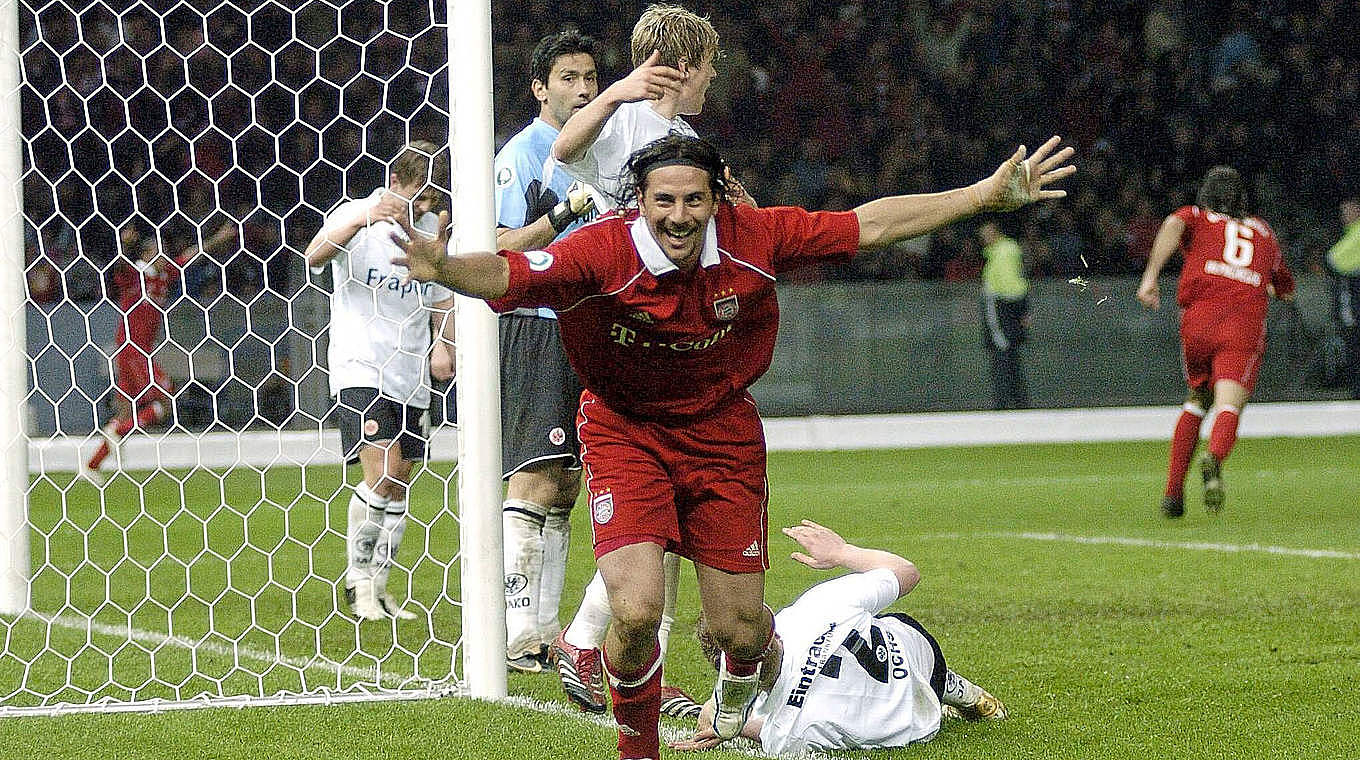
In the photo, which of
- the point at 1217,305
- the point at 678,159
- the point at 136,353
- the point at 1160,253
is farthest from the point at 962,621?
the point at 136,353

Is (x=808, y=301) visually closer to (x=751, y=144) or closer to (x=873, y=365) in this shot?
(x=873, y=365)

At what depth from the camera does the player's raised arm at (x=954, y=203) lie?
3.64 meters

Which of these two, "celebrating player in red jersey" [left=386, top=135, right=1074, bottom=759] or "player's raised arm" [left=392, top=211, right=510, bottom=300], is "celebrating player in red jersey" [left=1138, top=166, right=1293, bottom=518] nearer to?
"celebrating player in red jersey" [left=386, top=135, right=1074, bottom=759]

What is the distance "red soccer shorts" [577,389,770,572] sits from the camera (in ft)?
11.9

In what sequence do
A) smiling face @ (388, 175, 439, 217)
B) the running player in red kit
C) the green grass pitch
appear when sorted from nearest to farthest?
the green grass pitch
smiling face @ (388, 175, 439, 217)
the running player in red kit

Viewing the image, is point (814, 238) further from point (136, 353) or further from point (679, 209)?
point (136, 353)

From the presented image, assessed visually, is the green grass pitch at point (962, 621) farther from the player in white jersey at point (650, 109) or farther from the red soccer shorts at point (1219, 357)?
the player in white jersey at point (650, 109)

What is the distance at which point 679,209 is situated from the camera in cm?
349

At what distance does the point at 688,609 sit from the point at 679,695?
180cm

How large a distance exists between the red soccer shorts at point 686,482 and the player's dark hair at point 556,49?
163 cm

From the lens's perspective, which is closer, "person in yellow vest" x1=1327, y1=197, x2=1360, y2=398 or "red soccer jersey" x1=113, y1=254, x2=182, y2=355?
"red soccer jersey" x1=113, y1=254, x2=182, y2=355

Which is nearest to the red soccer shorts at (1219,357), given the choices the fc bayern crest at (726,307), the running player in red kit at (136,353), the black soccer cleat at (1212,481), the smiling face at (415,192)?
the black soccer cleat at (1212,481)

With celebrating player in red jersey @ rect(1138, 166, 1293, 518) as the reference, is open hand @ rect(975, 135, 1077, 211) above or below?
above

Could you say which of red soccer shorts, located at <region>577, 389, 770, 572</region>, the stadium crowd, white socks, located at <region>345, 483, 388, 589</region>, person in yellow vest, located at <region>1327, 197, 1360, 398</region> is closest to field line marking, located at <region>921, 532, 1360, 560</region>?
white socks, located at <region>345, 483, 388, 589</region>
